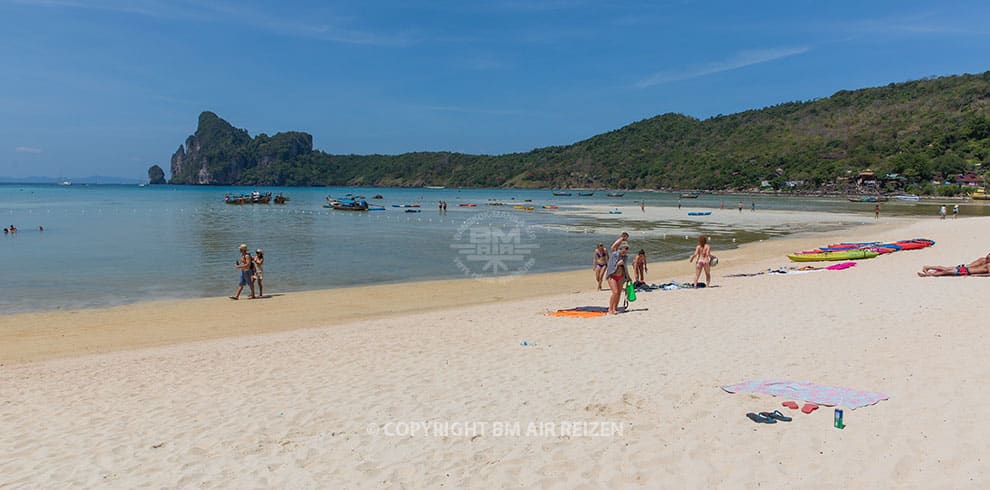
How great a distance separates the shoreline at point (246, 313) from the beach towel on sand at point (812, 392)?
7102mm

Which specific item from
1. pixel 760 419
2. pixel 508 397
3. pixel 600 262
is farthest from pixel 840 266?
pixel 508 397

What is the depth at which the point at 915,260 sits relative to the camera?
18281 mm

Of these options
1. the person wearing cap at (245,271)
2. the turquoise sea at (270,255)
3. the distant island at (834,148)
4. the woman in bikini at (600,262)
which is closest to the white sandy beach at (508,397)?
the person wearing cap at (245,271)

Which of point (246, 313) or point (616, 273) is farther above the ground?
point (616, 273)

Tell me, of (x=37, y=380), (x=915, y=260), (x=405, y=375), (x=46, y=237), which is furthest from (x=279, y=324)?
(x=46, y=237)

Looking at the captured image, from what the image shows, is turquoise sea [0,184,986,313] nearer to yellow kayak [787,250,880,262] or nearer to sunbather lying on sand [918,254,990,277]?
yellow kayak [787,250,880,262]

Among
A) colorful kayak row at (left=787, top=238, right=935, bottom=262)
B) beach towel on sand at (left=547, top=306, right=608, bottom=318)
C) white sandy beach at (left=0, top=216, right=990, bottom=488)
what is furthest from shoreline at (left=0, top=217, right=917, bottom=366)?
colorful kayak row at (left=787, top=238, right=935, bottom=262)

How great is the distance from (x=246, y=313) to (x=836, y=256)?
59.0 feet

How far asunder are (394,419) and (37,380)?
5.52 metres

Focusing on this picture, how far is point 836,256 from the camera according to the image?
1994 cm

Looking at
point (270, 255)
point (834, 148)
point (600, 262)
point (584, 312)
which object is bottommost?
point (270, 255)

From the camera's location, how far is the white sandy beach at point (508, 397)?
479 cm

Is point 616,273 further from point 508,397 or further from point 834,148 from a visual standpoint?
point 834,148

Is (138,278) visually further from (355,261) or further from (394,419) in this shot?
(394,419)
